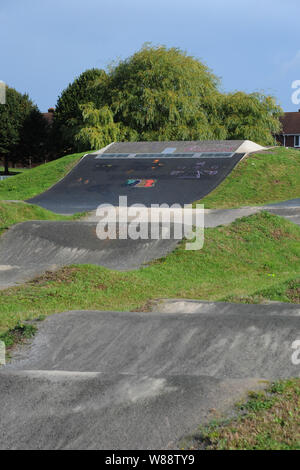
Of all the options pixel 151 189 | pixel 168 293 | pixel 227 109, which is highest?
pixel 227 109

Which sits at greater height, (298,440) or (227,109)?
(227,109)

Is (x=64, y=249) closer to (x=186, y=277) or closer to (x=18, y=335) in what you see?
(x=186, y=277)

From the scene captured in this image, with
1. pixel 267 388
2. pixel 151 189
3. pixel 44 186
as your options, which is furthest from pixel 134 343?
pixel 44 186

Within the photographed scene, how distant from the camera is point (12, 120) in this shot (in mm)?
67250

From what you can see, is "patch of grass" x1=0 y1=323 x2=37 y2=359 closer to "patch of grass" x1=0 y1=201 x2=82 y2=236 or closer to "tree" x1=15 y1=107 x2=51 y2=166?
"patch of grass" x1=0 y1=201 x2=82 y2=236

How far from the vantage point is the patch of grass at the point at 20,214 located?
2461 cm

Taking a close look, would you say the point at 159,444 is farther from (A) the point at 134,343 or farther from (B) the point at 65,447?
(A) the point at 134,343

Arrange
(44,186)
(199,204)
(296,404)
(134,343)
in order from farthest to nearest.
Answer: (44,186), (199,204), (134,343), (296,404)

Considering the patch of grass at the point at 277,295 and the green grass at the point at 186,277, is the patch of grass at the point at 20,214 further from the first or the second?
the patch of grass at the point at 277,295

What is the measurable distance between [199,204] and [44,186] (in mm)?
11782

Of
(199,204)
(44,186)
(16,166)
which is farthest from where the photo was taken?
(16,166)

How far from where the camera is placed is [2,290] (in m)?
15.2

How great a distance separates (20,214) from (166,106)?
1061 inches

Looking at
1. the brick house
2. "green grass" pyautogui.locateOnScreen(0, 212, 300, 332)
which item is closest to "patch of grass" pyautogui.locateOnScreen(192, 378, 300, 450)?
"green grass" pyautogui.locateOnScreen(0, 212, 300, 332)
